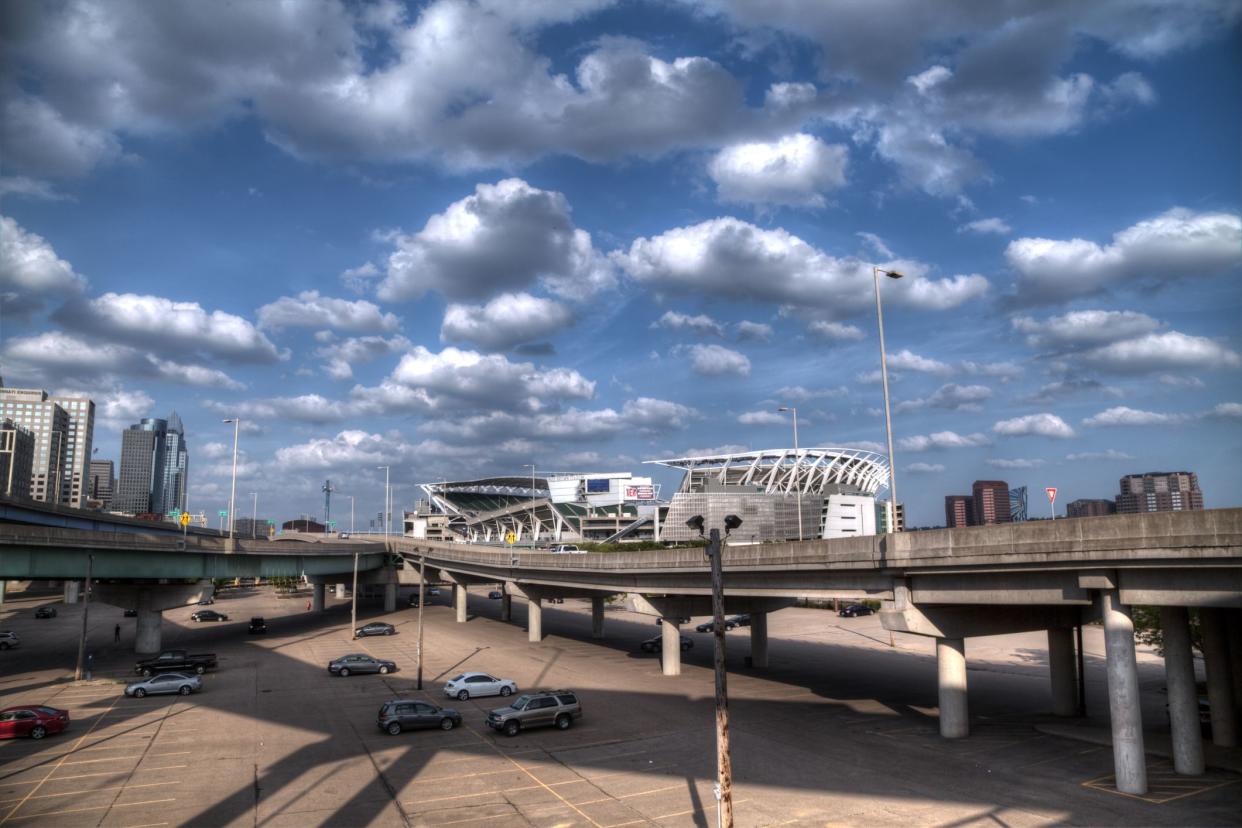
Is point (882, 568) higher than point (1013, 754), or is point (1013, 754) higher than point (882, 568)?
point (882, 568)

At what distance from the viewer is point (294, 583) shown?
467 ft

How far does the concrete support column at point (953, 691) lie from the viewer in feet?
101

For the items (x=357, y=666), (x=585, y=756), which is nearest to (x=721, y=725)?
(x=585, y=756)

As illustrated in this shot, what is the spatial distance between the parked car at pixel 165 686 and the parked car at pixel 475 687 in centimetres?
1392

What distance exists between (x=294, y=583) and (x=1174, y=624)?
14100 cm

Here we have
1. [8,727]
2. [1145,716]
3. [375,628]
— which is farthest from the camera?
[375,628]

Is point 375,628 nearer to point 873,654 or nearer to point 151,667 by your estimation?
point 151,667

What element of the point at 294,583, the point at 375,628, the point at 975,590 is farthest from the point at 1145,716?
the point at 294,583

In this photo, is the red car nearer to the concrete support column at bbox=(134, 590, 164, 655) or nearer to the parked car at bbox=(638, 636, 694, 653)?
the concrete support column at bbox=(134, 590, 164, 655)

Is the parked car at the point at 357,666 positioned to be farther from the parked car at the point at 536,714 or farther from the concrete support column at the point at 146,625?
the concrete support column at the point at 146,625

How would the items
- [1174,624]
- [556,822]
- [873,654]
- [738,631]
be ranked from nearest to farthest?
[556,822], [1174,624], [873,654], [738,631]

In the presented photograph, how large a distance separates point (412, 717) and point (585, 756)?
8.15 metres

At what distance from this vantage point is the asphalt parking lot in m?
22.0

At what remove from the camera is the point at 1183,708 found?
24859 mm
